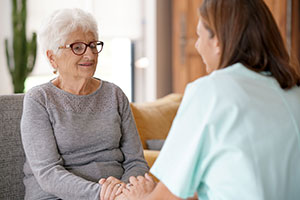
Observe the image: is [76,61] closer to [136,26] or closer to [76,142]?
[76,142]

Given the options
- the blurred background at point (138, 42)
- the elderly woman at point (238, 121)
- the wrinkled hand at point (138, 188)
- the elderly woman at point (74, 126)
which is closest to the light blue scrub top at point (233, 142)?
the elderly woman at point (238, 121)

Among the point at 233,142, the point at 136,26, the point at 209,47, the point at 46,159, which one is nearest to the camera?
the point at 233,142

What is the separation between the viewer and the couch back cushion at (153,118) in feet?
8.81

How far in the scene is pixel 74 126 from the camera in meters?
1.75

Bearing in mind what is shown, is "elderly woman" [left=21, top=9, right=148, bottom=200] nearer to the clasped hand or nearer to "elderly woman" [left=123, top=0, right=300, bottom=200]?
the clasped hand

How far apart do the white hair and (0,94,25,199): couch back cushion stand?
13.4 inches

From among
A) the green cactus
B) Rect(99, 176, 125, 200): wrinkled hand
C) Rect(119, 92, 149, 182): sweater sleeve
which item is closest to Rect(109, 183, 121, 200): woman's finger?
Rect(99, 176, 125, 200): wrinkled hand

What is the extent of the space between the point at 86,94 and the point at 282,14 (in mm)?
2815

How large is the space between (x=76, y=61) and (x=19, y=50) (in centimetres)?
276

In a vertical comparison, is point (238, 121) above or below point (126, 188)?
above

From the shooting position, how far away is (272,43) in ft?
3.80

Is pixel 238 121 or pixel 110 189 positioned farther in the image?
pixel 110 189

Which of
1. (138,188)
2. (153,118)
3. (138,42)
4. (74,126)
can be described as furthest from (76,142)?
(138,42)

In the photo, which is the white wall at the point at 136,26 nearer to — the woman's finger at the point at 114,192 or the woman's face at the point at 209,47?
the woman's finger at the point at 114,192
